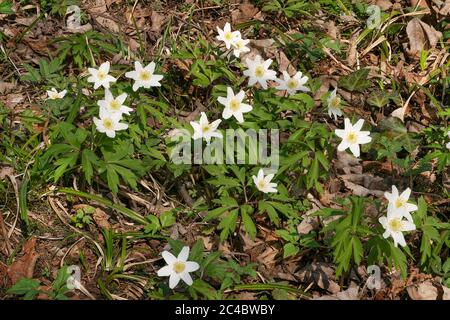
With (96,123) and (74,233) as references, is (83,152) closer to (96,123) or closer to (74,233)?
(96,123)

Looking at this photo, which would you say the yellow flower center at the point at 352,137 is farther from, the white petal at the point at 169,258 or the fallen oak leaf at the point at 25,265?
the fallen oak leaf at the point at 25,265

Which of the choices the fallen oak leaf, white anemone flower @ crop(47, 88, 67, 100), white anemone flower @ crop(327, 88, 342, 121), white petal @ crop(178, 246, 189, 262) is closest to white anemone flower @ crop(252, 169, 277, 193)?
white petal @ crop(178, 246, 189, 262)

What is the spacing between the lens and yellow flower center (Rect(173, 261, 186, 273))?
290cm

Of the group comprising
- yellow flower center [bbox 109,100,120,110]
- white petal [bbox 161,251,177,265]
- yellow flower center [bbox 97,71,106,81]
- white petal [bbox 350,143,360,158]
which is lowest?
white petal [bbox 161,251,177,265]

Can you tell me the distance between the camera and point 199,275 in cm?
297

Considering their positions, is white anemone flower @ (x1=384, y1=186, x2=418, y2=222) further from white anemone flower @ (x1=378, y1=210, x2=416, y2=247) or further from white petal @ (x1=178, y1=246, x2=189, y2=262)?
white petal @ (x1=178, y1=246, x2=189, y2=262)

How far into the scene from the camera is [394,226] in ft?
9.57

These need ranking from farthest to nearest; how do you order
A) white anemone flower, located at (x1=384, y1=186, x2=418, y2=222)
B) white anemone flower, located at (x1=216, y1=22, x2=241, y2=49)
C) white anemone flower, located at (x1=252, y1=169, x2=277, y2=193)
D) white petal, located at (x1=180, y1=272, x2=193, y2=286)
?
white anemone flower, located at (x1=216, y1=22, x2=241, y2=49)
white anemone flower, located at (x1=252, y1=169, x2=277, y2=193)
white anemone flower, located at (x1=384, y1=186, x2=418, y2=222)
white petal, located at (x1=180, y1=272, x2=193, y2=286)

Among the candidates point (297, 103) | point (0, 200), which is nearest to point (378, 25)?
point (297, 103)

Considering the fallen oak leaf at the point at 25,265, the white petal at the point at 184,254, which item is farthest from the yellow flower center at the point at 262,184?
the fallen oak leaf at the point at 25,265

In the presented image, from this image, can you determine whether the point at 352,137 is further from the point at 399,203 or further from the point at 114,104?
the point at 114,104

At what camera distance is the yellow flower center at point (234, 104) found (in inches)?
137

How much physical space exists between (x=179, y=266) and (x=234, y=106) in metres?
1.08

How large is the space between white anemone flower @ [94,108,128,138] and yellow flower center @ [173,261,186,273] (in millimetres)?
848
